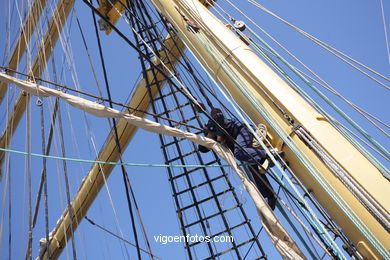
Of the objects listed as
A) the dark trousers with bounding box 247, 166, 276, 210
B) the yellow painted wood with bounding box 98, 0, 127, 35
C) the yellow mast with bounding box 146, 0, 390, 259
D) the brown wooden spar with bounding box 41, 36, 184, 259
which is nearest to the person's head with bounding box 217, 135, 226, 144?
the dark trousers with bounding box 247, 166, 276, 210

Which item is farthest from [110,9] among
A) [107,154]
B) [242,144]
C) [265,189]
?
[265,189]

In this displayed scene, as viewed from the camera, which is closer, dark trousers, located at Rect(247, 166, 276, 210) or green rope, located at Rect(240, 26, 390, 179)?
green rope, located at Rect(240, 26, 390, 179)

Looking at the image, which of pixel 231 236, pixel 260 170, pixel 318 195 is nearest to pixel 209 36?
pixel 260 170

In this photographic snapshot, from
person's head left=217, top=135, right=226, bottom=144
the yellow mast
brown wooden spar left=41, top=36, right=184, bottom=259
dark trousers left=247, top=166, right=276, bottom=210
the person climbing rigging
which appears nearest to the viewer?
the yellow mast

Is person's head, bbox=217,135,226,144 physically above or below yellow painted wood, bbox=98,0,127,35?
below

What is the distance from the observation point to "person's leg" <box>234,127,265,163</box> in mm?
3918

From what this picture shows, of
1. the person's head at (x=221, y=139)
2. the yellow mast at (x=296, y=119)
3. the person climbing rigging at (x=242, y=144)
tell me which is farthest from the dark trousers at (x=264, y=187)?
the yellow mast at (x=296, y=119)

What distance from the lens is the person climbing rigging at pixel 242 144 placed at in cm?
392

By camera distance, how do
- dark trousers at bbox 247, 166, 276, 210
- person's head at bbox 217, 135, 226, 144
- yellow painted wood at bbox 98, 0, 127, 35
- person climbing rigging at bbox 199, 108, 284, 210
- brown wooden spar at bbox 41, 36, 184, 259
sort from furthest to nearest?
yellow painted wood at bbox 98, 0, 127, 35, brown wooden spar at bbox 41, 36, 184, 259, person's head at bbox 217, 135, 226, 144, dark trousers at bbox 247, 166, 276, 210, person climbing rigging at bbox 199, 108, 284, 210

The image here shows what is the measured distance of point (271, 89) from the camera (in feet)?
11.7

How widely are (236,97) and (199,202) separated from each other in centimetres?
251

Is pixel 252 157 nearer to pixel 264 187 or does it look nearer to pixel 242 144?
pixel 242 144

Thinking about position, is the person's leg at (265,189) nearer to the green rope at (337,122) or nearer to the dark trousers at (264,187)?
the dark trousers at (264,187)

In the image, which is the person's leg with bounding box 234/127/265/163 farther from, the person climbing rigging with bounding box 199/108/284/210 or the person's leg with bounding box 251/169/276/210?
the person's leg with bounding box 251/169/276/210
